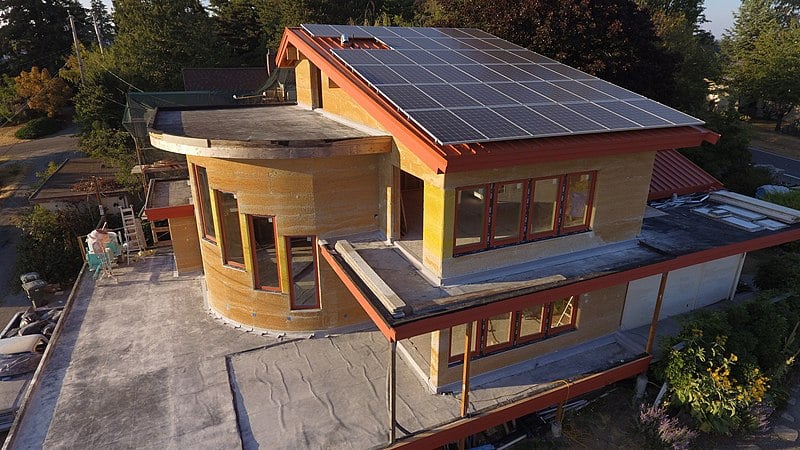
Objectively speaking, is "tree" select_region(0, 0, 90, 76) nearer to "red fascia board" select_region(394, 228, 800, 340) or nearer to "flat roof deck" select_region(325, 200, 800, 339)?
"flat roof deck" select_region(325, 200, 800, 339)

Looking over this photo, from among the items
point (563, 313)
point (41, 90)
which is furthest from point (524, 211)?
point (41, 90)

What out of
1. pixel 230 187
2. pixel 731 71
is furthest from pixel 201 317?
pixel 731 71

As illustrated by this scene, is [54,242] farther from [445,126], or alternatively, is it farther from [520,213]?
[520,213]

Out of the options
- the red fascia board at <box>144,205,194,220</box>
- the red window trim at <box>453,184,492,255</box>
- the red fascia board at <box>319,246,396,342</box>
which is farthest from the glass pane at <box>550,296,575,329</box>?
the red fascia board at <box>144,205,194,220</box>

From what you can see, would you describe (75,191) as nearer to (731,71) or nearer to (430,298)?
(430,298)

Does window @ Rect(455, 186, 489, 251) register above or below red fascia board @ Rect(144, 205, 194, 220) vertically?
above

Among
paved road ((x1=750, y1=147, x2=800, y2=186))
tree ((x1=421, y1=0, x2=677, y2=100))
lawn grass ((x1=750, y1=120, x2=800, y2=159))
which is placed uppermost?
tree ((x1=421, y1=0, x2=677, y2=100))
